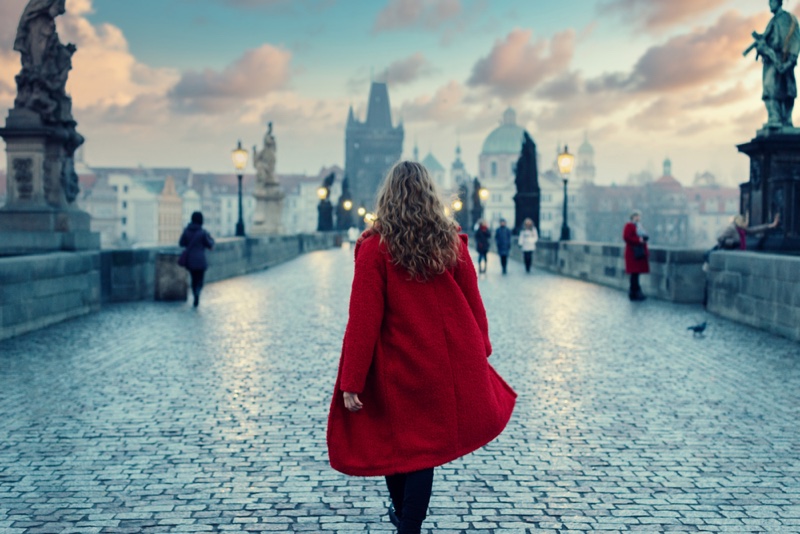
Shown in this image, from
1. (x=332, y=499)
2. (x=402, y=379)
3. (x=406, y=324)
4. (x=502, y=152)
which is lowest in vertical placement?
(x=332, y=499)

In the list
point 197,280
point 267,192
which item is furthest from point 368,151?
point 197,280

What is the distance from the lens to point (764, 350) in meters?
9.12

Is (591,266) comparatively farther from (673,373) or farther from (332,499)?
(332,499)

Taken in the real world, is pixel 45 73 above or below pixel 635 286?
above

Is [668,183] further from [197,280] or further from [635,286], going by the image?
[197,280]

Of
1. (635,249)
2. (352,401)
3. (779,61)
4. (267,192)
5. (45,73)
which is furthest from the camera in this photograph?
(267,192)

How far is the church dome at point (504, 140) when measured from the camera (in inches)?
6230

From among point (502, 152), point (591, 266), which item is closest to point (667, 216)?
point (502, 152)

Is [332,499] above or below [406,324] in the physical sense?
below

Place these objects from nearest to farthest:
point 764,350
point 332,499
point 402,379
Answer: point 402,379 < point 332,499 < point 764,350

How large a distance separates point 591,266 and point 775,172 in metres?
7.03

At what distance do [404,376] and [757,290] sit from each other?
30.1 ft

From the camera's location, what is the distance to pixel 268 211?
1447 inches

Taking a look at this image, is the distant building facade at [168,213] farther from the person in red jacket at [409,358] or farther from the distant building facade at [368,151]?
the person in red jacket at [409,358]
